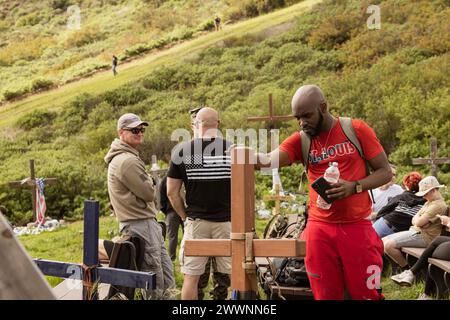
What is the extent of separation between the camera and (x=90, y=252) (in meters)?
3.89

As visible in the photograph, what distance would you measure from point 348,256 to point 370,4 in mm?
25320

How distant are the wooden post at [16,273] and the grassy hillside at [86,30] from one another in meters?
26.0

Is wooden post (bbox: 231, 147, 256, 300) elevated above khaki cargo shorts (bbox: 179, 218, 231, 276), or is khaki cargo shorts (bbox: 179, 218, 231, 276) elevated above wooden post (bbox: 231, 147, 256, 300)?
wooden post (bbox: 231, 147, 256, 300)

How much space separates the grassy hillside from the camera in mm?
28281

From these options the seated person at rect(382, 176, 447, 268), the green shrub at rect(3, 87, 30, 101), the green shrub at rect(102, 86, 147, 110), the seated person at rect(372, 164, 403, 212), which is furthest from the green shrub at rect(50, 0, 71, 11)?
the seated person at rect(382, 176, 447, 268)

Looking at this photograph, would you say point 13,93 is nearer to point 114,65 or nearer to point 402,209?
point 114,65

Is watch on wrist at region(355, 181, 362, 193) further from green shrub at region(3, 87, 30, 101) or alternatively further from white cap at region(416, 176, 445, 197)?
green shrub at region(3, 87, 30, 101)

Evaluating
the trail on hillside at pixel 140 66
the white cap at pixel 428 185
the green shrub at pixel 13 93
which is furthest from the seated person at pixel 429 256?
the green shrub at pixel 13 93

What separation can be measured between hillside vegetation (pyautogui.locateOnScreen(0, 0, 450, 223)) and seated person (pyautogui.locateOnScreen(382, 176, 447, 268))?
342 inches

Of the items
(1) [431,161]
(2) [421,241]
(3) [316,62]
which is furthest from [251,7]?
(2) [421,241]

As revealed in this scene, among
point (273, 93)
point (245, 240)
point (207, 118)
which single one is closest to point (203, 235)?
point (207, 118)

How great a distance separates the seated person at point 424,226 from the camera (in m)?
6.09

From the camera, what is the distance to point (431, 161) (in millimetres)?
11484
